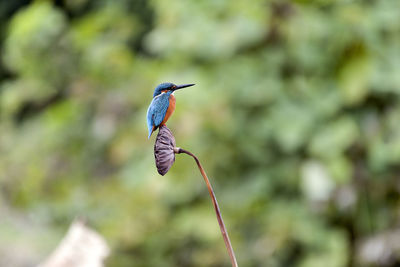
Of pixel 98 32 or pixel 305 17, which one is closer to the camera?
pixel 305 17

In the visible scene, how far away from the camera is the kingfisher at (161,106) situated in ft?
1.16

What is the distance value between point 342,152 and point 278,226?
38 centimetres

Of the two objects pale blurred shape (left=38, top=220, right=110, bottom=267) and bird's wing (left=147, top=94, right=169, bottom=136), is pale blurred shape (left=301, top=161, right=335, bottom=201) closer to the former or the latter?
pale blurred shape (left=38, top=220, right=110, bottom=267)

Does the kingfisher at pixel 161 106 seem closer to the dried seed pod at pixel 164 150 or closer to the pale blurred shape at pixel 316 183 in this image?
the dried seed pod at pixel 164 150

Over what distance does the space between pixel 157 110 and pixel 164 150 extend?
4 centimetres

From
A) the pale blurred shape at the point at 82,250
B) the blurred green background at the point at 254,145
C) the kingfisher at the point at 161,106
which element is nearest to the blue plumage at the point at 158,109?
the kingfisher at the point at 161,106

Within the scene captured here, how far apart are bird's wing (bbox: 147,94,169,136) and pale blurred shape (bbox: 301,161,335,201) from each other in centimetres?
170

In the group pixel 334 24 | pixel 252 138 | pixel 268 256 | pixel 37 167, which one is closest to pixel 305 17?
pixel 334 24

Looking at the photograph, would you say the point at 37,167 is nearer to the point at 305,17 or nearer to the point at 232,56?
the point at 232,56

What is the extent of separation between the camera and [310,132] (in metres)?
2.13

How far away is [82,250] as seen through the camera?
0.64m

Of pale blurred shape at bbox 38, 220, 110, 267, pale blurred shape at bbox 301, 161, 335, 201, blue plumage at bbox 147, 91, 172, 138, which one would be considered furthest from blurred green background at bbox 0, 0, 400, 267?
blue plumage at bbox 147, 91, 172, 138

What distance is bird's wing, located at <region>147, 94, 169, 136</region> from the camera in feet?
1.17

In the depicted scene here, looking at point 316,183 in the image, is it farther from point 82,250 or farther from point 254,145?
point 82,250
